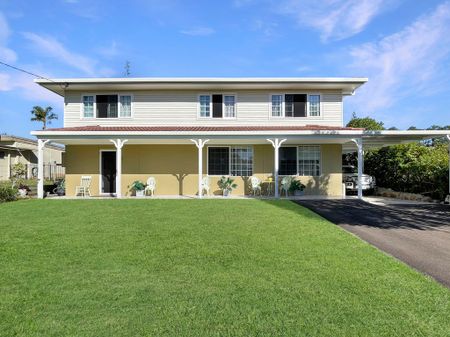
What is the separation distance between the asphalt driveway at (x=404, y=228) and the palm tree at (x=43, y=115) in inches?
1938

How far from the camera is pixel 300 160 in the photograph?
57.4ft

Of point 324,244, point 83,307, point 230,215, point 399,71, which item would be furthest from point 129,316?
point 399,71

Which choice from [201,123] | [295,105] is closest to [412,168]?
[295,105]

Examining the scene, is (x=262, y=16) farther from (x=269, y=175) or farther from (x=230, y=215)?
(x=230, y=215)

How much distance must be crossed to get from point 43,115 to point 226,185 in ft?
146

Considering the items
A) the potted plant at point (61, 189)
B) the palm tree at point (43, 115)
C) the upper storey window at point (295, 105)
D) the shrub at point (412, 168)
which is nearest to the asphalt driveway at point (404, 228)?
the shrub at point (412, 168)

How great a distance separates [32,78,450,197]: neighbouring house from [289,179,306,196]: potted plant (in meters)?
0.53

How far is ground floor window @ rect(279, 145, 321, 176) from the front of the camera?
57.3 feet

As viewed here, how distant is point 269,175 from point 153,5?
29.0 ft

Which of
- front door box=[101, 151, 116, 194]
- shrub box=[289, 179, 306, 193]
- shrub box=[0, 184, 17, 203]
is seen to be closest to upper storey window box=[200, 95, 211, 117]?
front door box=[101, 151, 116, 194]

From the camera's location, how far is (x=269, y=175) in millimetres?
17484

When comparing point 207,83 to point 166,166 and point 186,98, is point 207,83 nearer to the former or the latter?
point 186,98

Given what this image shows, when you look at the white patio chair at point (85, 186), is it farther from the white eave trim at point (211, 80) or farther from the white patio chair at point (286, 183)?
the white patio chair at point (286, 183)

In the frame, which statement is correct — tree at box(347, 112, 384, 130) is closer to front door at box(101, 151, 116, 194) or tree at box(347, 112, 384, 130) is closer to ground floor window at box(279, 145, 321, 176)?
ground floor window at box(279, 145, 321, 176)
